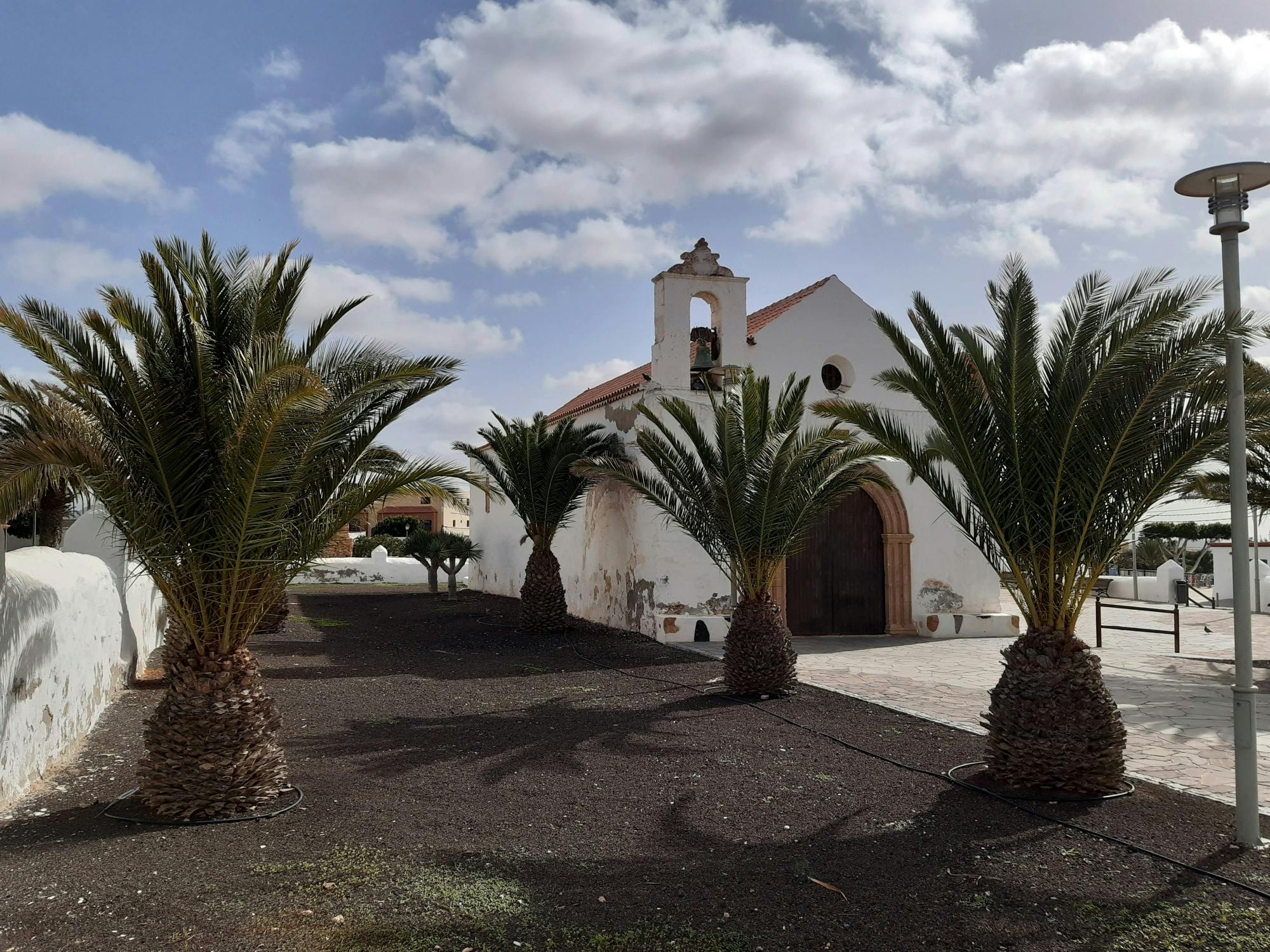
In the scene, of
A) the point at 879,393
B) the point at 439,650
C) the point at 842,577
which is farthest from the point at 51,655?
the point at 879,393

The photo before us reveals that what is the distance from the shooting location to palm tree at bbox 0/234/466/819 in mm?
5691

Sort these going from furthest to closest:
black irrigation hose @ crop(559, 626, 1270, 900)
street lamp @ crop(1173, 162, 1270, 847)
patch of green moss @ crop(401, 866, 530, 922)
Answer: street lamp @ crop(1173, 162, 1270, 847) → black irrigation hose @ crop(559, 626, 1270, 900) → patch of green moss @ crop(401, 866, 530, 922)

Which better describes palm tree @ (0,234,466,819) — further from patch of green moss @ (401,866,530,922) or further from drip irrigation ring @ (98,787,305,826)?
patch of green moss @ (401,866,530,922)

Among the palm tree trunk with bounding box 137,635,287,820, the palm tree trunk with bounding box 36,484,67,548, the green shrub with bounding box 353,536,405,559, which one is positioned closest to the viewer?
the palm tree trunk with bounding box 137,635,287,820

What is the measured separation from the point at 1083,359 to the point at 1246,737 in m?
2.51

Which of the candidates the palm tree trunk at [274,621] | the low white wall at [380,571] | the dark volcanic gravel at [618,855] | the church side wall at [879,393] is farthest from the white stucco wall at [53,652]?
the low white wall at [380,571]

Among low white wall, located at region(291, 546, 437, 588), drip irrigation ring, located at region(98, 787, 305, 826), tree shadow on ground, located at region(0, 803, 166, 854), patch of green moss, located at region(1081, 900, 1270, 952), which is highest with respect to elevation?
low white wall, located at region(291, 546, 437, 588)

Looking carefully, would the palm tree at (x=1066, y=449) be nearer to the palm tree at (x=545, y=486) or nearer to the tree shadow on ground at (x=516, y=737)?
the tree shadow on ground at (x=516, y=737)

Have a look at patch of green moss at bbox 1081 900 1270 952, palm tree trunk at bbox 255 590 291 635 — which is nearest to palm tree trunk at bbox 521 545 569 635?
palm tree trunk at bbox 255 590 291 635

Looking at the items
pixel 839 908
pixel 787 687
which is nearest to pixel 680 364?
pixel 787 687

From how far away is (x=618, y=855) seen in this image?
5219mm

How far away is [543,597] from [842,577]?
4.83 metres

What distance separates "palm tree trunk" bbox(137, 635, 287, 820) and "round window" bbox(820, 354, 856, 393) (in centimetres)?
1116

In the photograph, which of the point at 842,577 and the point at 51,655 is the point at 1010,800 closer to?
the point at 51,655
